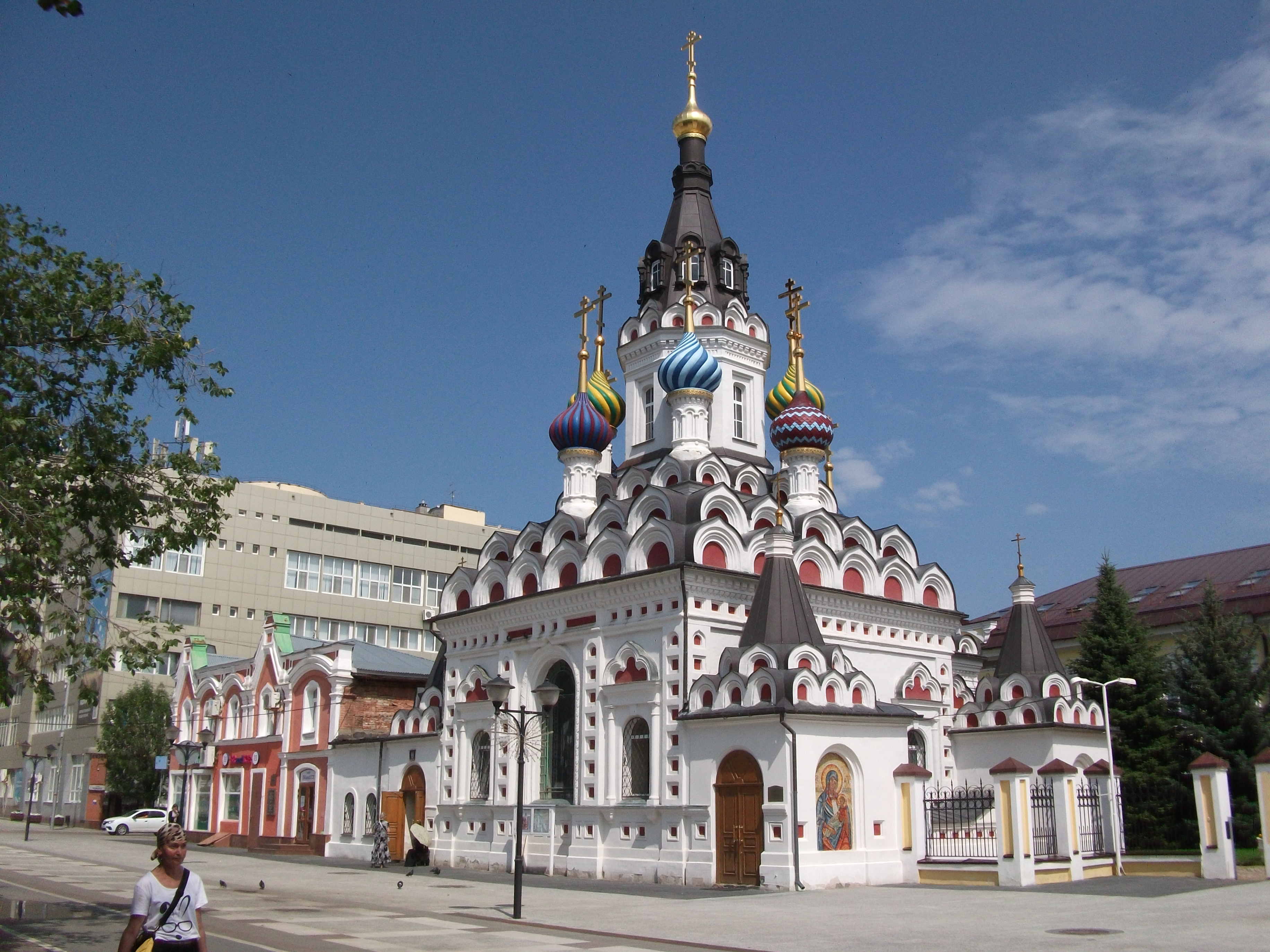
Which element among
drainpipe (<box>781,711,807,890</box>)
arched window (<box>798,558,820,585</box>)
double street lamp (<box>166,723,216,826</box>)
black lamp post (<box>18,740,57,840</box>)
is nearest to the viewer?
drainpipe (<box>781,711,807,890</box>)

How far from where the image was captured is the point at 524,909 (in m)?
17.2

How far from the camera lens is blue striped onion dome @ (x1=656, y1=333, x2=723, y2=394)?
27.7 m

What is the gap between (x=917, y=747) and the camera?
2662cm

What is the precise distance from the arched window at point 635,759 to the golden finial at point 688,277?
32.9ft

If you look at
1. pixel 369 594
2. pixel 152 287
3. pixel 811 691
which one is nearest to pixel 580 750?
pixel 811 691

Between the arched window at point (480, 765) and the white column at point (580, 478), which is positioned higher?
the white column at point (580, 478)

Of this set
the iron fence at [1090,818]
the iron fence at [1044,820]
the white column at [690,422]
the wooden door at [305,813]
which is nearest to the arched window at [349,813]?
the wooden door at [305,813]

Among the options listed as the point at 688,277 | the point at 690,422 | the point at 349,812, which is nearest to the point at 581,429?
the point at 690,422

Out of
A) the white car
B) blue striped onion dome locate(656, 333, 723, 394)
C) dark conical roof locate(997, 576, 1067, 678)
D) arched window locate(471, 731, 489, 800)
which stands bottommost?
the white car

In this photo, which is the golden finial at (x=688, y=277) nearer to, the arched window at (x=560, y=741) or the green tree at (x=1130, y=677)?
the arched window at (x=560, y=741)

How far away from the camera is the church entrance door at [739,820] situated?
21.0 meters

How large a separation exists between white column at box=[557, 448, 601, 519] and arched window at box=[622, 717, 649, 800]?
647 cm

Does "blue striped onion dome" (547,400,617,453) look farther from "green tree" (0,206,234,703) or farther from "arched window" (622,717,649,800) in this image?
"green tree" (0,206,234,703)

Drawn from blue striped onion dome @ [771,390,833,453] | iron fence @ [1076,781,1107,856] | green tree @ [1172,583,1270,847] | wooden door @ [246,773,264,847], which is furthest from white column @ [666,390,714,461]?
wooden door @ [246,773,264,847]
